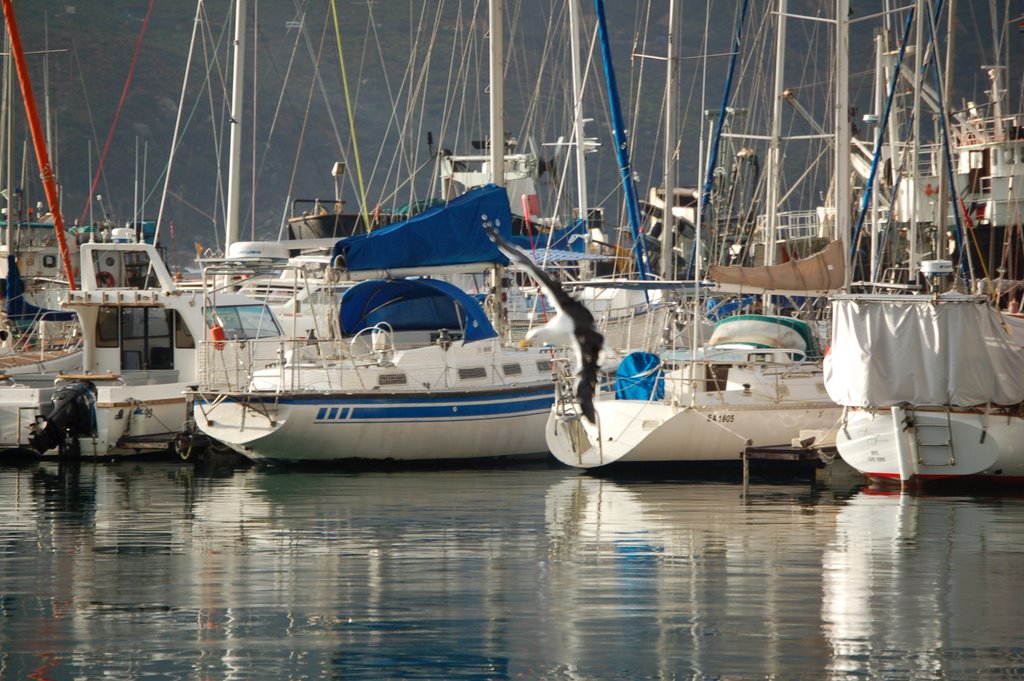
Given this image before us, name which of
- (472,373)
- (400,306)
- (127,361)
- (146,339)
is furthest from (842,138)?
(127,361)

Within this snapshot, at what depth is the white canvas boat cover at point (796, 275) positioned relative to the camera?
90.7 ft

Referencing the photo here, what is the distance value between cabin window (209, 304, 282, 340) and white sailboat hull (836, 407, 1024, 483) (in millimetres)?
12116

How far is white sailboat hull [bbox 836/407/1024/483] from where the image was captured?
2428cm

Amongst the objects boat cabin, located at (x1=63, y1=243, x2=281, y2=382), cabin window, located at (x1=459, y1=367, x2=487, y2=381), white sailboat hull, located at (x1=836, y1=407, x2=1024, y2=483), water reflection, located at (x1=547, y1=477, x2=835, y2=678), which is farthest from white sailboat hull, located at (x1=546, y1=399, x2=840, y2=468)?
boat cabin, located at (x1=63, y1=243, x2=281, y2=382)

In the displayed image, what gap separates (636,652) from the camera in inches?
571

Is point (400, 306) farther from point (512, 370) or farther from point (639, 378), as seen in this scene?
point (639, 378)

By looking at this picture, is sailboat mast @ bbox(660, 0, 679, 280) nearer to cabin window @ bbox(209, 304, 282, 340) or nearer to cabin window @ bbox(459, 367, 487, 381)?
cabin window @ bbox(459, 367, 487, 381)

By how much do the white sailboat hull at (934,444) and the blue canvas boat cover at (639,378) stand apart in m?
3.91

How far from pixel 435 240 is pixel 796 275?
637cm

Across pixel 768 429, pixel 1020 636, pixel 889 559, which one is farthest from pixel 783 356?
pixel 1020 636

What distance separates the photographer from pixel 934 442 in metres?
24.6

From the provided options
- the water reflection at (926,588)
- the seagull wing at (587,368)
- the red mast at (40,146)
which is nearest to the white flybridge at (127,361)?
the red mast at (40,146)

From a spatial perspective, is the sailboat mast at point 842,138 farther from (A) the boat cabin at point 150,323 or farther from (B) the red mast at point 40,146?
(B) the red mast at point 40,146

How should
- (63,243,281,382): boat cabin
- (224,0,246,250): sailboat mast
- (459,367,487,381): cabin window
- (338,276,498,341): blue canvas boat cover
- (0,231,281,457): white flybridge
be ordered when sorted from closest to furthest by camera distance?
(459,367,487,381): cabin window < (0,231,281,457): white flybridge < (338,276,498,341): blue canvas boat cover < (63,243,281,382): boat cabin < (224,0,246,250): sailboat mast
